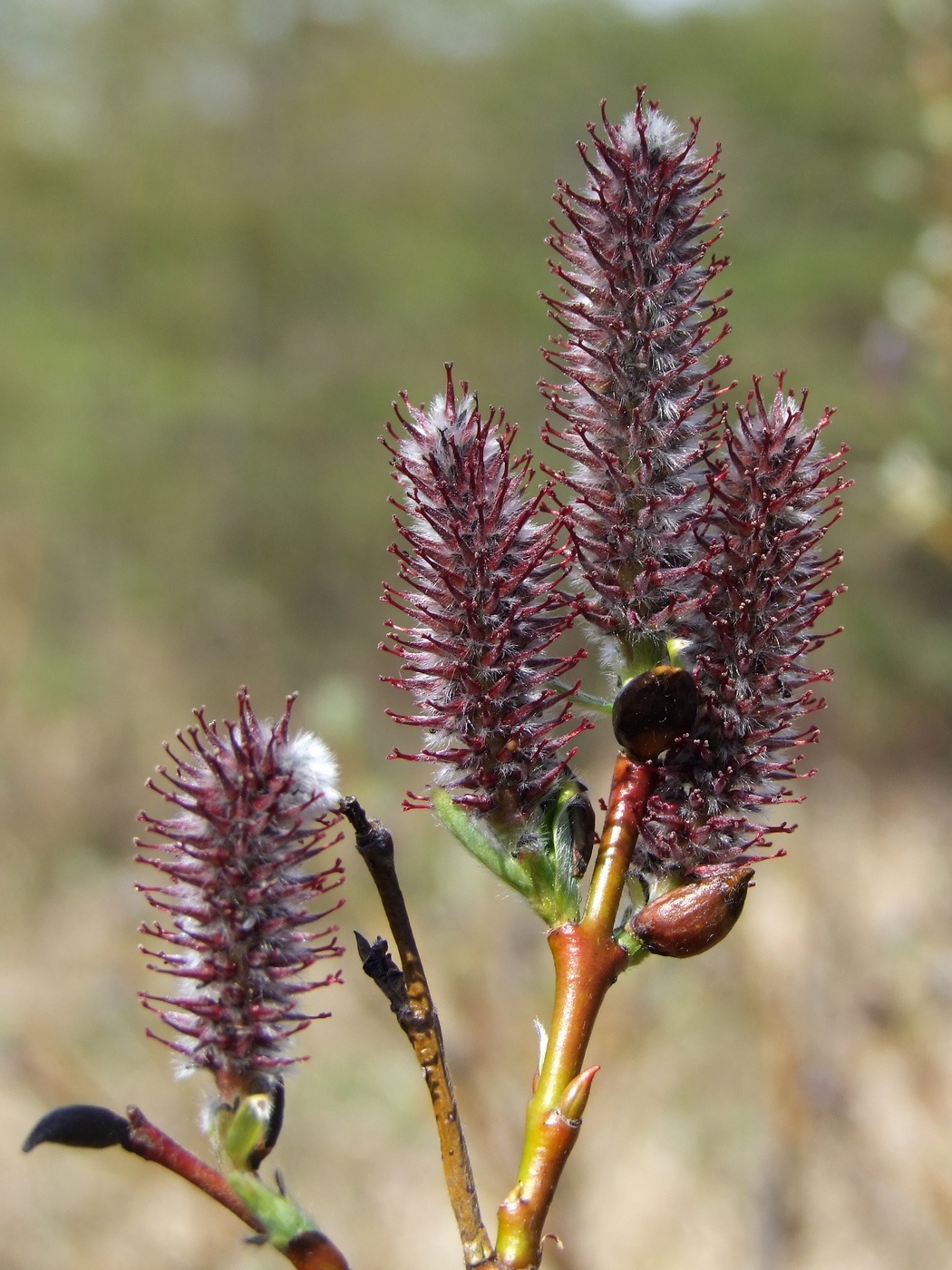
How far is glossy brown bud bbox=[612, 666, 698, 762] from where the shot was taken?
1202mm

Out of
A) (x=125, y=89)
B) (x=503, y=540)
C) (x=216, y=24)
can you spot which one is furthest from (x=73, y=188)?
(x=503, y=540)

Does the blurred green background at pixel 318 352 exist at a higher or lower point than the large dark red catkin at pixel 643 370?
Answer: higher

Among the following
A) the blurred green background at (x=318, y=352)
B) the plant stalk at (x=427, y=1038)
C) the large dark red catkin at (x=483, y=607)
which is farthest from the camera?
the blurred green background at (x=318, y=352)

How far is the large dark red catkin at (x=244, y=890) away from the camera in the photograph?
1272mm

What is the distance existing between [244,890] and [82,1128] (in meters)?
0.27

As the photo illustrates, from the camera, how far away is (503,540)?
49.4 inches

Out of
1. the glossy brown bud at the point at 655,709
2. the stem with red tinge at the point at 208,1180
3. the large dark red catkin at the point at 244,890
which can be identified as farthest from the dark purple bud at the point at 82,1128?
the glossy brown bud at the point at 655,709

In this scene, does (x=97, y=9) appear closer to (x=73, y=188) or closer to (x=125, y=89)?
(x=125, y=89)

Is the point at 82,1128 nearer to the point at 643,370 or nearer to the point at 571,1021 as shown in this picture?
the point at 571,1021

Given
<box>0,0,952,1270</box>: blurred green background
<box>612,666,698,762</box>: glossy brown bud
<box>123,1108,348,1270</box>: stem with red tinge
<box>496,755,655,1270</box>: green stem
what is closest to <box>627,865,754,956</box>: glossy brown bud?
<box>496,755,655,1270</box>: green stem

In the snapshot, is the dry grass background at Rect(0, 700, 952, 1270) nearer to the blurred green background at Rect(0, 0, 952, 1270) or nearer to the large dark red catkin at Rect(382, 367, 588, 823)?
the blurred green background at Rect(0, 0, 952, 1270)

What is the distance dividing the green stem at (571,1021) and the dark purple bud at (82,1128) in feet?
1.23

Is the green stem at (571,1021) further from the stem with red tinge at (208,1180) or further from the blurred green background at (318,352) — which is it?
the blurred green background at (318,352)

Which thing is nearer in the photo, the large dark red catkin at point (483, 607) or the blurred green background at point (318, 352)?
the large dark red catkin at point (483, 607)
